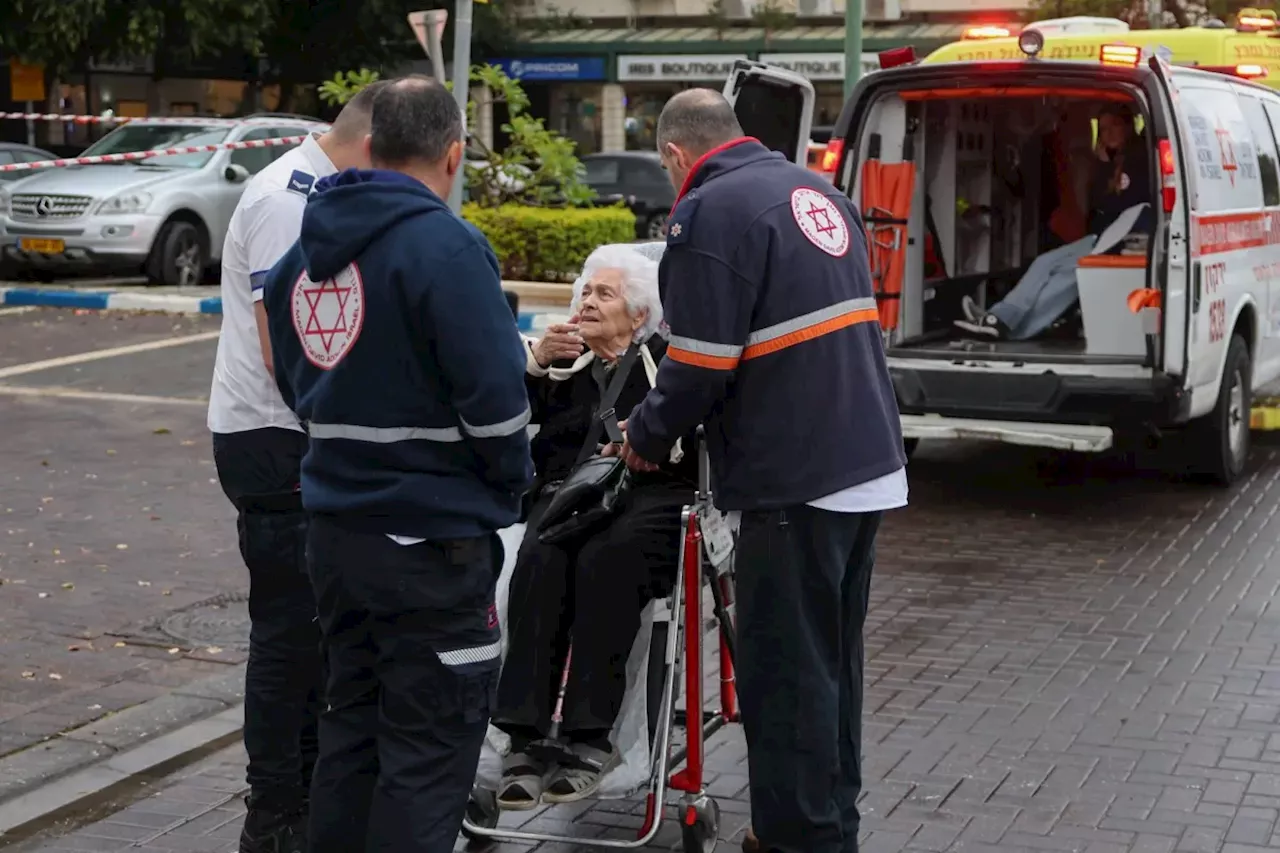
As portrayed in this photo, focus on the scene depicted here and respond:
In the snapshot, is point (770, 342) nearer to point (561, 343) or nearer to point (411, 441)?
point (561, 343)

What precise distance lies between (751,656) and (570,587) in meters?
0.66

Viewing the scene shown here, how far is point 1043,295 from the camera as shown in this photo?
10344 millimetres

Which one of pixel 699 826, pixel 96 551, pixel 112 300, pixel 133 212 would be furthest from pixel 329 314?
pixel 133 212

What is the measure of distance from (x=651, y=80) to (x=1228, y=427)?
35.0 m

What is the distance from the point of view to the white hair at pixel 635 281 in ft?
16.6

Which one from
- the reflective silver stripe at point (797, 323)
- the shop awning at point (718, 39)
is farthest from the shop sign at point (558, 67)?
the reflective silver stripe at point (797, 323)

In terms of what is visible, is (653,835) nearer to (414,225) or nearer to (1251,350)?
(414,225)

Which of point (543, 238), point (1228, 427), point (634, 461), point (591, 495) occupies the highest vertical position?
point (634, 461)

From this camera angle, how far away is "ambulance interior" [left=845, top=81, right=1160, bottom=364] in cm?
945

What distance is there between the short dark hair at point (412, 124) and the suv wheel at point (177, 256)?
14642 millimetres

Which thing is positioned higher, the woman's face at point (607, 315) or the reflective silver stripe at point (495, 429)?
the woman's face at point (607, 315)

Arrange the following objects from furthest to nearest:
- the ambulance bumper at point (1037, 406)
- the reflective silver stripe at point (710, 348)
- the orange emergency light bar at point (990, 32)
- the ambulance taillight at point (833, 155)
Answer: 1. the orange emergency light bar at point (990, 32)
2. the ambulance taillight at point (833, 155)
3. the ambulance bumper at point (1037, 406)
4. the reflective silver stripe at point (710, 348)

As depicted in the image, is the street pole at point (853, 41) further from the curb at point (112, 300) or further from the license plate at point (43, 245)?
the license plate at point (43, 245)

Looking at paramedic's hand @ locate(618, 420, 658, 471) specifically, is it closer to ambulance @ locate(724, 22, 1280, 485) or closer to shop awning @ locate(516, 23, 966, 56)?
ambulance @ locate(724, 22, 1280, 485)
